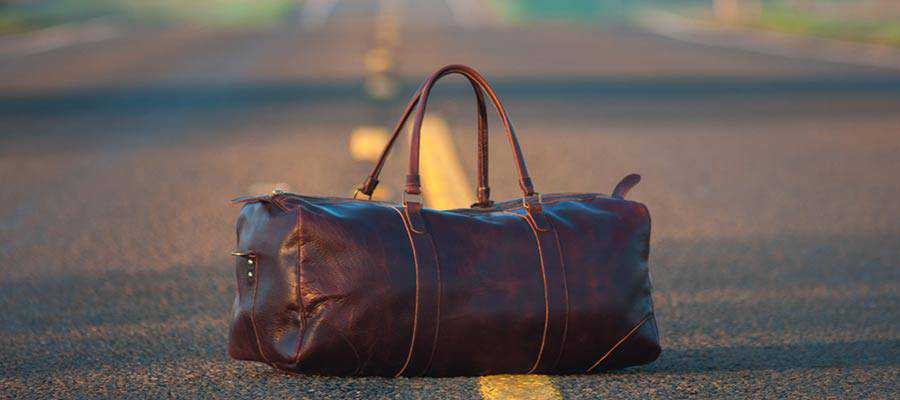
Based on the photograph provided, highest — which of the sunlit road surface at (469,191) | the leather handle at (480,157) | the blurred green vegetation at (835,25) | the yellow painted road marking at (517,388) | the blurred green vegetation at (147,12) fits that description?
the blurred green vegetation at (147,12)

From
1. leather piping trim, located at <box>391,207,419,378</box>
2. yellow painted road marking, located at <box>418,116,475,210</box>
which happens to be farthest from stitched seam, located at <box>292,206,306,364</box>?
yellow painted road marking, located at <box>418,116,475,210</box>

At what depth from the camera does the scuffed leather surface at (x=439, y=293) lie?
3.36 m

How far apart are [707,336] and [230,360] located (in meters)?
1.45

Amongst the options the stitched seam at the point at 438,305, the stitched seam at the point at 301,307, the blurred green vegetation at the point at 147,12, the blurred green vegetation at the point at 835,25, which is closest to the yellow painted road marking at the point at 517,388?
the stitched seam at the point at 438,305

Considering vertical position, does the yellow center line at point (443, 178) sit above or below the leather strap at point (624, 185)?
below

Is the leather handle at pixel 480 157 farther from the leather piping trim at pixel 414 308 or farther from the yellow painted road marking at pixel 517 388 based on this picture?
the yellow painted road marking at pixel 517 388

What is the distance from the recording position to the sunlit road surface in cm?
373

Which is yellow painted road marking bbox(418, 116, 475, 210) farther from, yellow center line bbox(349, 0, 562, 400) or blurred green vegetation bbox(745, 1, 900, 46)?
blurred green vegetation bbox(745, 1, 900, 46)

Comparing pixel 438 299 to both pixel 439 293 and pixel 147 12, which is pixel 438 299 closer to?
pixel 439 293

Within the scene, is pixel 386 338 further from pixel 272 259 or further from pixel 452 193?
pixel 452 193

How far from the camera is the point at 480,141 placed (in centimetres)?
386

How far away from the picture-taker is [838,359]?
3.88 metres

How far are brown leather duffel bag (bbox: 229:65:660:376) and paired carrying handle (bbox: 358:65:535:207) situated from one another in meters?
0.01

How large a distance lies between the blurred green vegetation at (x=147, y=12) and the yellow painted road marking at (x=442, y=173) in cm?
1712
